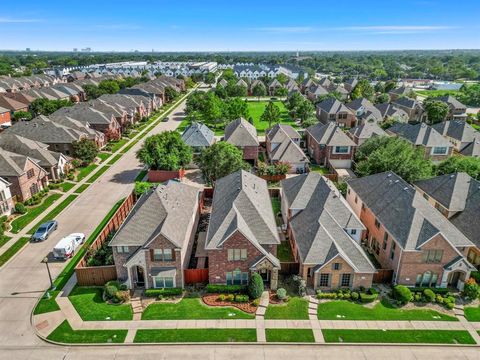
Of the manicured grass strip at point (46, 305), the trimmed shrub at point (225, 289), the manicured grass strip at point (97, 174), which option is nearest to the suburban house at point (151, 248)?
the trimmed shrub at point (225, 289)

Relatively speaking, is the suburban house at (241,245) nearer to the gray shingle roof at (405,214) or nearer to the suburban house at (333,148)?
the gray shingle roof at (405,214)

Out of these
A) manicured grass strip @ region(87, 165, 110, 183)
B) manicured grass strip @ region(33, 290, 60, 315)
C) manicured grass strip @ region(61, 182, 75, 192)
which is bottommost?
manicured grass strip @ region(33, 290, 60, 315)

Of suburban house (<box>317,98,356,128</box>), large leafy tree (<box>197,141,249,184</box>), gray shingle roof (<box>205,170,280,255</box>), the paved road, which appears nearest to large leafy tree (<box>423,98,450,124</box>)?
suburban house (<box>317,98,356,128</box>)

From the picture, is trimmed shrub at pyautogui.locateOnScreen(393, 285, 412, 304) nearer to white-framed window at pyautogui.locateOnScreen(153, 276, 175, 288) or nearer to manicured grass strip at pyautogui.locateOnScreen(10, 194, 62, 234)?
white-framed window at pyautogui.locateOnScreen(153, 276, 175, 288)

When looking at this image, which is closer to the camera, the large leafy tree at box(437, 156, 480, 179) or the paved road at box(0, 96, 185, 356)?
the paved road at box(0, 96, 185, 356)

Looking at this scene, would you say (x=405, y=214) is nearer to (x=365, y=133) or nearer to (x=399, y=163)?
(x=399, y=163)

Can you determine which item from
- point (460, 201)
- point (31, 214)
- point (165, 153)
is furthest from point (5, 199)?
point (460, 201)

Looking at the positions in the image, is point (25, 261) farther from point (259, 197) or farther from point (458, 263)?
point (458, 263)

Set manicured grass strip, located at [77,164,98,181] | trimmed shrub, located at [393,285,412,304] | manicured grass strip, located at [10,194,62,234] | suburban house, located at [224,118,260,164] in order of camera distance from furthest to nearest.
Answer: suburban house, located at [224,118,260,164], manicured grass strip, located at [77,164,98,181], manicured grass strip, located at [10,194,62,234], trimmed shrub, located at [393,285,412,304]
